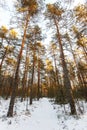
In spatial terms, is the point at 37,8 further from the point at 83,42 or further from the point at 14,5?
the point at 83,42

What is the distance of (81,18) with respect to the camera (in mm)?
15000

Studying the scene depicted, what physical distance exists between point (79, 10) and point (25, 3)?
17.5 ft

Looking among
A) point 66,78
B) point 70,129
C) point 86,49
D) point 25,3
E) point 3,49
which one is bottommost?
point 70,129

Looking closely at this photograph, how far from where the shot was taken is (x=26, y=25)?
590 inches

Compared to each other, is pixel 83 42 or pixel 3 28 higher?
pixel 3 28

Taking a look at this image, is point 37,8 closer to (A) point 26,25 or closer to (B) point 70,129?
(A) point 26,25

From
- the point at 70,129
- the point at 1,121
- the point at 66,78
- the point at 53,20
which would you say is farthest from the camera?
the point at 53,20

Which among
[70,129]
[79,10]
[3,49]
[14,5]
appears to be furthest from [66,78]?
[3,49]

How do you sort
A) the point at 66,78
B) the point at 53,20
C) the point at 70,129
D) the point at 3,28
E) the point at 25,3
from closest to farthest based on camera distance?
the point at 70,129 → the point at 66,78 → the point at 25,3 → the point at 53,20 → the point at 3,28

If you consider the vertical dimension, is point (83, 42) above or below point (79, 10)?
below

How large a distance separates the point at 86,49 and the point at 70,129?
499 inches

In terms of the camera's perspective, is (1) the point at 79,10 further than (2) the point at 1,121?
Yes

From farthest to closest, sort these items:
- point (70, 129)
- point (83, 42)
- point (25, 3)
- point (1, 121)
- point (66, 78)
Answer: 1. point (83, 42)
2. point (25, 3)
3. point (66, 78)
4. point (1, 121)
5. point (70, 129)

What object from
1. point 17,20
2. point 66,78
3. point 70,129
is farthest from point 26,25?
point 70,129
